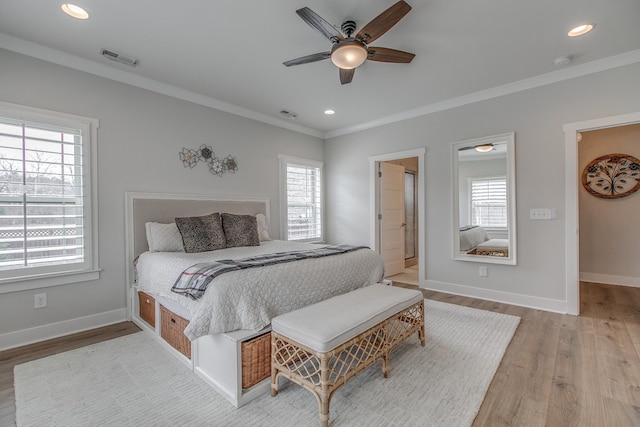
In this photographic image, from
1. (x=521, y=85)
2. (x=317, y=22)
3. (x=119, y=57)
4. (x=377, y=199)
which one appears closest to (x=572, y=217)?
(x=521, y=85)

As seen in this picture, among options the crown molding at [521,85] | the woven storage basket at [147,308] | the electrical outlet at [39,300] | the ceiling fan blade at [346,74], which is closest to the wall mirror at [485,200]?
the crown molding at [521,85]

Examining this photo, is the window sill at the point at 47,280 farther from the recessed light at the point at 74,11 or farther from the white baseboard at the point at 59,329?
the recessed light at the point at 74,11

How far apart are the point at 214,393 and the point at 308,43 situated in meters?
2.88

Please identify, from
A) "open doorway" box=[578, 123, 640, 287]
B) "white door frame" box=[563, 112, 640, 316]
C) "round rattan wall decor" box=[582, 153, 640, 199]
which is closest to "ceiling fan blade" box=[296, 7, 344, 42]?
"white door frame" box=[563, 112, 640, 316]

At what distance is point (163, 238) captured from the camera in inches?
121

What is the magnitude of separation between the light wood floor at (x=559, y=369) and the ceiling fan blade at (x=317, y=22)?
2.64 m

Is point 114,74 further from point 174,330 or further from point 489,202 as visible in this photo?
point 489,202

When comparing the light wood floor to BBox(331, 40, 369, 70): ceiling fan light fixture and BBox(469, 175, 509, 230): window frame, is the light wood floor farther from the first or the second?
BBox(331, 40, 369, 70): ceiling fan light fixture

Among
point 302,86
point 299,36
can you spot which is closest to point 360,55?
point 299,36

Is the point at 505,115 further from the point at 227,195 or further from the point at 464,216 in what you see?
the point at 227,195

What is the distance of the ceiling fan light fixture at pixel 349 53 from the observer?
217cm

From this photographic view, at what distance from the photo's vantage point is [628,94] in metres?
2.90

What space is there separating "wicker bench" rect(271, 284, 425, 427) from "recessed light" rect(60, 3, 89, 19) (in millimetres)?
2679

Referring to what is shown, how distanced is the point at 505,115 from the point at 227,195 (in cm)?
375
